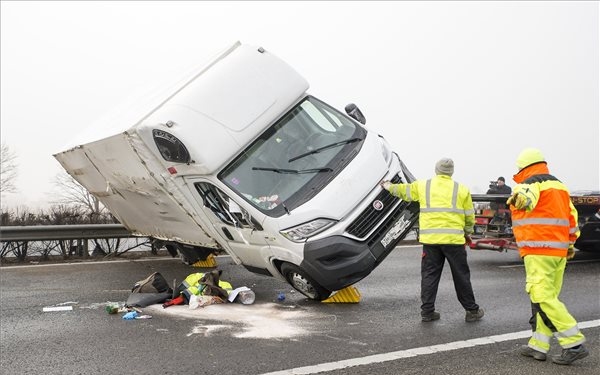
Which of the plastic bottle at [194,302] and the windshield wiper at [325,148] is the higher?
the windshield wiper at [325,148]

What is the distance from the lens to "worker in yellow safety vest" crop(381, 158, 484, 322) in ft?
18.0

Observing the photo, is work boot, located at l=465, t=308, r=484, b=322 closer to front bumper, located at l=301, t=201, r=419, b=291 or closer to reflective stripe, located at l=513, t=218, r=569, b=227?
front bumper, located at l=301, t=201, r=419, b=291

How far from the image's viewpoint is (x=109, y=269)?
8828mm

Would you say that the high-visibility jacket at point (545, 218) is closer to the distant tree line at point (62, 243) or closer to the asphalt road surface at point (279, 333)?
the asphalt road surface at point (279, 333)

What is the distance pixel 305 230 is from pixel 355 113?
2031mm

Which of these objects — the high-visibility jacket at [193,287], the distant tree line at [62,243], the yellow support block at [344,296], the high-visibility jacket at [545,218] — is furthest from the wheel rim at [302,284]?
the distant tree line at [62,243]

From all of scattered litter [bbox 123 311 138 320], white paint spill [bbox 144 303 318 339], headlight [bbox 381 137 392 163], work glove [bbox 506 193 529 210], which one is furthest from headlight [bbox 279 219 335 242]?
work glove [bbox 506 193 529 210]

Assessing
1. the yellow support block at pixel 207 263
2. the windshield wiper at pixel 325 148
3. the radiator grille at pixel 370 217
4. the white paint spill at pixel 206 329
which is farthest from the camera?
the yellow support block at pixel 207 263

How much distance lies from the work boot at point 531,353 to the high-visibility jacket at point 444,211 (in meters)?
1.26

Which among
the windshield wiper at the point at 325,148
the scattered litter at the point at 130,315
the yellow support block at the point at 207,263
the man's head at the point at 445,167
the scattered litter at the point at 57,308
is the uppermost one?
the windshield wiper at the point at 325,148

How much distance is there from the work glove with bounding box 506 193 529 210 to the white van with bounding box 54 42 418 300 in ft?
5.93

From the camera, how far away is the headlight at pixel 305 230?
5.62 m

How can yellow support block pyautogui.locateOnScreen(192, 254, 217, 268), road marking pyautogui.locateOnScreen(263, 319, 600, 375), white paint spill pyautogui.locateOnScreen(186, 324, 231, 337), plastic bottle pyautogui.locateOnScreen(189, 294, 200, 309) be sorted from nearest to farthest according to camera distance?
road marking pyautogui.locateOnScreen(263, 319, 600, 375) → white paint spill pyautogui.locateOnScreen(186, 324, 231, 337) → plastic bottle pyautogui.locateOnScreen(189, 294, 200, 309) → yellow support block pyautogui.locateOnScreen(192, 254, 217, 268)

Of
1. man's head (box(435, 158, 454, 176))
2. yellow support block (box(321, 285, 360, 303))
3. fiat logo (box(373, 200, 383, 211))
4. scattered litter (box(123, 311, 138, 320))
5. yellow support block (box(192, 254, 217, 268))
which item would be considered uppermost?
man's head (box(435, 158, 454, 176))
